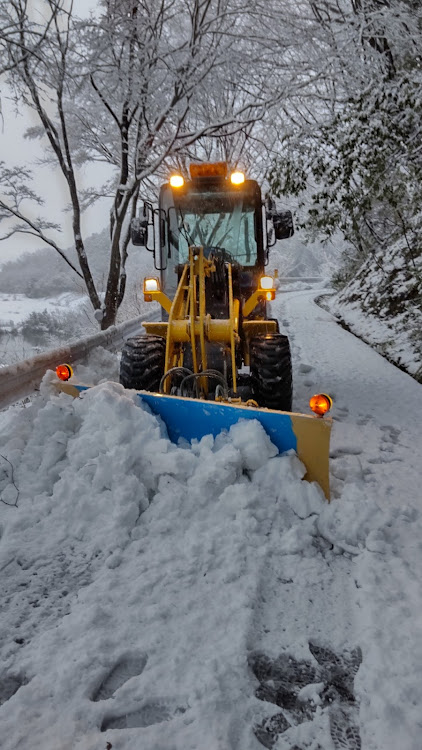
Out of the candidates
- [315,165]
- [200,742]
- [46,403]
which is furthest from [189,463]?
[315,165]

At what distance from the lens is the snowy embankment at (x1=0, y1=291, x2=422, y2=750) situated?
162 cm

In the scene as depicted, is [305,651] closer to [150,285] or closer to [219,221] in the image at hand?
[150,285]

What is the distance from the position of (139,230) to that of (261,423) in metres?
3.48

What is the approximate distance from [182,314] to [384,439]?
94.5 inches

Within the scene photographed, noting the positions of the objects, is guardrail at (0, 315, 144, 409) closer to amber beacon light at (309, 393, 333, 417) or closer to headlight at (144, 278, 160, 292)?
headlight at (144, 278, 160, 292)

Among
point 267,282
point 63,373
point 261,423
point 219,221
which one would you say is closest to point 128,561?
point 261,423

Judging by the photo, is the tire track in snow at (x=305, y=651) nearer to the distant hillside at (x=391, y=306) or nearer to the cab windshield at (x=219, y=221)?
the cab windshield at (x=219, y=221)

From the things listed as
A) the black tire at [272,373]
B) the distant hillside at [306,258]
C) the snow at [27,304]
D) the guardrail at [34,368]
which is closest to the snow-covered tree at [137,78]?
the guardrail at [34,368]

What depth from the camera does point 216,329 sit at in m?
4.15

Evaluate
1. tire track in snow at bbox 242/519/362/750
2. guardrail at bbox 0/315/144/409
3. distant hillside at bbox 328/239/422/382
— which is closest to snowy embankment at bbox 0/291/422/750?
tire track in snow at bbox 242/519/362/750

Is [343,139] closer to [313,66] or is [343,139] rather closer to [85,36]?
[313,66]

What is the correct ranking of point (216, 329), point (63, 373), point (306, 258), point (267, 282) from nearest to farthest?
1. point (63, 373)
2. point (216, 329)
3. point (267, 282)
4. point (306, 258)

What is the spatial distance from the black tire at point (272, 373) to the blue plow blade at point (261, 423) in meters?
1.27

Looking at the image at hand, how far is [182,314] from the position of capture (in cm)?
449
